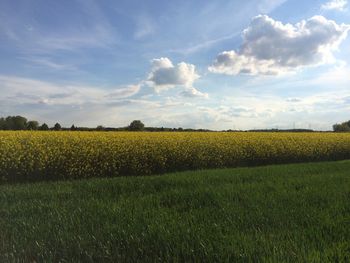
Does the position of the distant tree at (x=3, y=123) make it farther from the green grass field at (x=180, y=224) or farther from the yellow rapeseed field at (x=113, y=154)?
the green grass field at (x=180, y=224)

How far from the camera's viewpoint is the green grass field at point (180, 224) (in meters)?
4.75

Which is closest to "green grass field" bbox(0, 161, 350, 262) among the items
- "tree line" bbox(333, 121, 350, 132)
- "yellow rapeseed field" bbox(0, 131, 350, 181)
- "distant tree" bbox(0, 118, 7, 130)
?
"yellow rapeseed field" bbox(0, 131, 350, 181)

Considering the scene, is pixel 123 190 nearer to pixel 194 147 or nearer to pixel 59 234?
pixel 59 234

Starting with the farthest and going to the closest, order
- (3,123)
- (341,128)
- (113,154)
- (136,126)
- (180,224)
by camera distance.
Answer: (341,128) < (3,123) < (136,126) < (113,154) < (180,224)

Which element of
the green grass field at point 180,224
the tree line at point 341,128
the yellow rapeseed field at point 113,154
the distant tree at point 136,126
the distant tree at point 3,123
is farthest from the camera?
the tree line at point 341,128

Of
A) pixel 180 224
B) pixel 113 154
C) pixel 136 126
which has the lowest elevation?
pixel 180 224

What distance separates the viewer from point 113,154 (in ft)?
51.1

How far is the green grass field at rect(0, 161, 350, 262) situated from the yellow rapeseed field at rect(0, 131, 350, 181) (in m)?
4.17

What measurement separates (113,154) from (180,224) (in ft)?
33.0

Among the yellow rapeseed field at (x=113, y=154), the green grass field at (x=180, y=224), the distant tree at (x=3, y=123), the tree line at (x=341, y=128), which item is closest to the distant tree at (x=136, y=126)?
the distant tree at (x=3, y=123)

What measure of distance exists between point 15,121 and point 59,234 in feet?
143

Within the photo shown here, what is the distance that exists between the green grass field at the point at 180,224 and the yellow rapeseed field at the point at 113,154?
164 inches

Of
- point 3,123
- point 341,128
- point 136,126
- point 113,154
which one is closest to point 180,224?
point 113,154

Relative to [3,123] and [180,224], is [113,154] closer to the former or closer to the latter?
[180,224]
